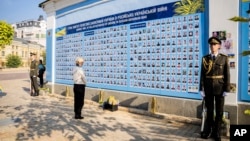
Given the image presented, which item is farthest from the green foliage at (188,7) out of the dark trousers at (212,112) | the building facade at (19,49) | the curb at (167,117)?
the building facade at (19,49)

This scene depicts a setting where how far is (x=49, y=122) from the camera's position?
20.5ft

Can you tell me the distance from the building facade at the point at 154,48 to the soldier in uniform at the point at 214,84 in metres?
0.78

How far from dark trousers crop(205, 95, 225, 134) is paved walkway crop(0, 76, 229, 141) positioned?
1.22 feet

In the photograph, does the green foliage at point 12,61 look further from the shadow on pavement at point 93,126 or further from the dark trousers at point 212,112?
the dark trousers at point 212,112

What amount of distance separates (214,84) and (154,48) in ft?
8.86

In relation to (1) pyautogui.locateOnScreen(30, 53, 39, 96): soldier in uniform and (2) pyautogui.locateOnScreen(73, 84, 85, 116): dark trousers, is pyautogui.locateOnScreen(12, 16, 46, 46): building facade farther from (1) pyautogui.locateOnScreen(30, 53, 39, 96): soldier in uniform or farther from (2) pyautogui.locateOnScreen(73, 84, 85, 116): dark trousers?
(2) pyautogui.locateOnScreen(73, 84, 85, 116): dark trousers

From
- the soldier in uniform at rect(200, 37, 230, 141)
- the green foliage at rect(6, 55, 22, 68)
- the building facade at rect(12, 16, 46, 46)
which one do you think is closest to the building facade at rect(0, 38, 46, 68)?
the green foliage at rect(6, 55, 22, 68)

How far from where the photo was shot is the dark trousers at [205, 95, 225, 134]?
473 cm

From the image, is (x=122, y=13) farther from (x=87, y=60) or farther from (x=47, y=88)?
(x=47, y=88)

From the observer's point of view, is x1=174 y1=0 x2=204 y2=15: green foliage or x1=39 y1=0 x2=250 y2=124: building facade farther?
x1=174 y1=0 x2=204 y2=15: green foliage

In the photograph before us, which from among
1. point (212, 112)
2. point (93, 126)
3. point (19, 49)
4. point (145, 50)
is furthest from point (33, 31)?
point (212, 112)

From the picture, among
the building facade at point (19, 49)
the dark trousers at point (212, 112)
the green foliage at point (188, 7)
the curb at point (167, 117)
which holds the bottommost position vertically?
the curb at point (167, 117)

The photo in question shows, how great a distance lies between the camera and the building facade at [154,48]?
5.36 m

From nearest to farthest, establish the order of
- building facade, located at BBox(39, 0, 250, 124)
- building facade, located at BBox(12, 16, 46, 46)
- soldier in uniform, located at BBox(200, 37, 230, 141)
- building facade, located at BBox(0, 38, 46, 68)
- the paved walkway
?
soldier in uniform, located at BBox(200, 37, 230, 141) < the paved walkway < building facade, located at BBox(39, 0, 250, 124) < building facade, located at BBox(0, 38, 46, 68) < building facade, located at BBox(12, 16, 46, 46)
